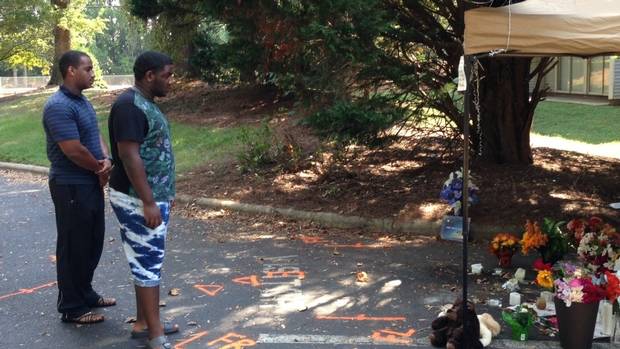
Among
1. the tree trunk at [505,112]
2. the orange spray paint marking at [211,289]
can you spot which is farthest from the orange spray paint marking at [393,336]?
the tree trunk at [505,112]

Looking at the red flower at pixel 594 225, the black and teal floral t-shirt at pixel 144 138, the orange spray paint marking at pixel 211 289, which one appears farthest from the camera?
the orange spray paint marking at pixel 211 289

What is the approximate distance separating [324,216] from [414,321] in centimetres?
305

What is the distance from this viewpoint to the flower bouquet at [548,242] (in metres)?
5.28

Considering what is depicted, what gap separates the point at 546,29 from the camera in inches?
165

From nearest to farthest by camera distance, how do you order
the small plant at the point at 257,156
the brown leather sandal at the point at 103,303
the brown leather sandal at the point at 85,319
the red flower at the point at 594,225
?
the brown leather sandal at the point at 85,319, the brown leather sandal at the point at 103,303, the red flower at the point at 594,225, the small plant at the point at 257,156

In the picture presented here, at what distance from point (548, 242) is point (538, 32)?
191cm

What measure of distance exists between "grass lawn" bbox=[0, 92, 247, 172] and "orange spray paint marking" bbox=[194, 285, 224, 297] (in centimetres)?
577

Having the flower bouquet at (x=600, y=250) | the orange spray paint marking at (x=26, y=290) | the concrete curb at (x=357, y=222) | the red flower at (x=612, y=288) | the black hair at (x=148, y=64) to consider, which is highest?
the black hair at (x=148, y=64)

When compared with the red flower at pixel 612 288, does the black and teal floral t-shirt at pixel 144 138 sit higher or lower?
higher

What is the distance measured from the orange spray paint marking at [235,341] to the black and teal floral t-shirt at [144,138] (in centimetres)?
104

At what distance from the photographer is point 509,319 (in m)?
4.23

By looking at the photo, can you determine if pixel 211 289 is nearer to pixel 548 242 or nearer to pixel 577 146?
pixel 548 242

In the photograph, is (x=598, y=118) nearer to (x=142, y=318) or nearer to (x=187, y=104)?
(x=187, y=104)

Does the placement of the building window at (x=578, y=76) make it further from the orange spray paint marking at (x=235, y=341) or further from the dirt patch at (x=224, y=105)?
the orange spray paint marking at (x=235, y=341)
